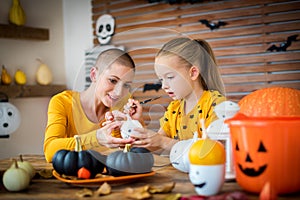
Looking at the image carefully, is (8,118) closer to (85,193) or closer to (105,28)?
(105,28)

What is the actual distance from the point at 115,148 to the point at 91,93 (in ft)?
0.69

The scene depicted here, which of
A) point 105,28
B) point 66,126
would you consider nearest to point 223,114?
point 66,126

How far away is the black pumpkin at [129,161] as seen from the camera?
1094 mm

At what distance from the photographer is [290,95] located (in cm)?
123

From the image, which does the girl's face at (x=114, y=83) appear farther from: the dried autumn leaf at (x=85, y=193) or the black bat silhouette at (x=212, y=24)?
the black bat silhouette at (x=212, y=24)

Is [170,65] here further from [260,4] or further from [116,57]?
[260,4]

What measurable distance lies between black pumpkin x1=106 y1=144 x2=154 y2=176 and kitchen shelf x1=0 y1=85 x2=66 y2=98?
2.39 metres

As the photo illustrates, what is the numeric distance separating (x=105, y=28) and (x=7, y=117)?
48.7 inches

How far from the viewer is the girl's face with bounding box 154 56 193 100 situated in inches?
44.3

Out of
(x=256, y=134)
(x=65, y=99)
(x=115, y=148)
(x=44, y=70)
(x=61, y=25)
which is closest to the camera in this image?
(x=256, y=134)

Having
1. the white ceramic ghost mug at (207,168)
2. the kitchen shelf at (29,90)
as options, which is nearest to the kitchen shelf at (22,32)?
the kitchen shelf at (29,90)

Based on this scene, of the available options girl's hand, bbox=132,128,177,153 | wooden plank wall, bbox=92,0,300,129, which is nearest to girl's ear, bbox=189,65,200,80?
girl's hand, bbox=132,128,177,153

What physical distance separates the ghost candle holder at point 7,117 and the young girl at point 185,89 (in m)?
2.15

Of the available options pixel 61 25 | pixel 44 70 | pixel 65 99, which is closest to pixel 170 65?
pixel 65 99
